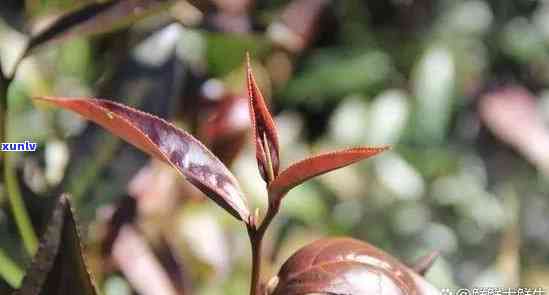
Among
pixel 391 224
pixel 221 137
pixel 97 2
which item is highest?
pixel 97 2

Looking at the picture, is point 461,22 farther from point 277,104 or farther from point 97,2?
point 97,2

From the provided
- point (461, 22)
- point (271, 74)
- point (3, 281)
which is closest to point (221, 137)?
point (3, 281)

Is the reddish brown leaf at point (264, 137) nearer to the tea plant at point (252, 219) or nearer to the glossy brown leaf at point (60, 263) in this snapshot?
the tea plant at point (252, 219)

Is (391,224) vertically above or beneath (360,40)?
beneath

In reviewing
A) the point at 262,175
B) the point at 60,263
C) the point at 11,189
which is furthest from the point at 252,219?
the point at 11,189

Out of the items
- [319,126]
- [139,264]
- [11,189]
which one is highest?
[11,189]

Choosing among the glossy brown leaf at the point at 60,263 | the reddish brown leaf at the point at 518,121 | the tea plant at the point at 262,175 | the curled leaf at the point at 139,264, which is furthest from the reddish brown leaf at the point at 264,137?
the reddish brown leaf at the point at 518,121

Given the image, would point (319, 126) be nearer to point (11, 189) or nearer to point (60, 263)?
point (11, 189)
